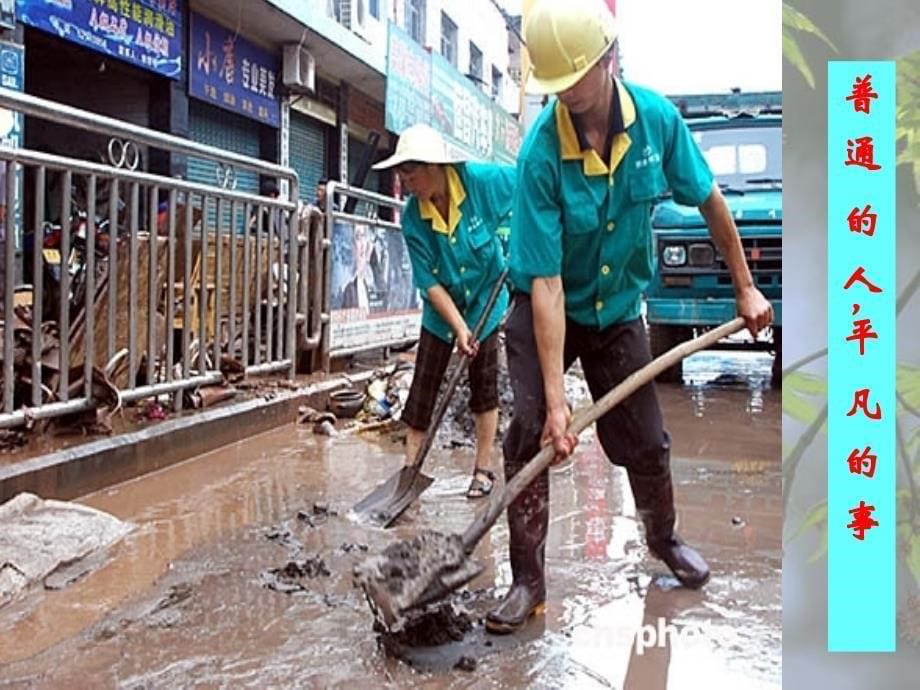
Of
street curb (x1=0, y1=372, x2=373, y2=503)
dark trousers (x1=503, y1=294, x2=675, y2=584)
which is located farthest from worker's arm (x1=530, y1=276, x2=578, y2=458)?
street curb (x1=0, y1=372, x2=373, y2=503)

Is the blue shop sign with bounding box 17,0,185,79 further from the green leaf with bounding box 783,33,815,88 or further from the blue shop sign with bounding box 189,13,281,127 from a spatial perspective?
the green leaf with bounding box 783,33,815,88

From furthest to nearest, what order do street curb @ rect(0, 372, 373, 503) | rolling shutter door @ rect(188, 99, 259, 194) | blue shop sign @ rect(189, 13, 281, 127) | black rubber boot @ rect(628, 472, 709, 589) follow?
rolling shutter door @ rect(188, 99, 259, 194) < blue shop sign @ rect(189, 13, 281, 127) < street curb @ rect(0, 372, 373, 503) < black rubber boot @ rect(628, 472, 709, 589)

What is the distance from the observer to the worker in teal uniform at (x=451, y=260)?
13.7 feet

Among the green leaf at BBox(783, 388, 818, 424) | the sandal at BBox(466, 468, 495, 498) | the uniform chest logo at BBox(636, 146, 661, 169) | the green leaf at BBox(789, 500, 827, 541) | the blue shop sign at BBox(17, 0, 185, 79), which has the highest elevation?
the blue shop sign at BBox(17, 0, 185, 79)

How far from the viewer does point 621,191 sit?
2.84m

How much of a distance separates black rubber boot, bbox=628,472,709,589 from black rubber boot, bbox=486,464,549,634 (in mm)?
343

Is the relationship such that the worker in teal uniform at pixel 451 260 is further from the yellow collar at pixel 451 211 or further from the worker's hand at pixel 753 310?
the worker's hand at pixel 753 310

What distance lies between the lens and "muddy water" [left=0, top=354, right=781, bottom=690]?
2.53m

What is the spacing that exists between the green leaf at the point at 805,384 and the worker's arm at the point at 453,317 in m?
2.51

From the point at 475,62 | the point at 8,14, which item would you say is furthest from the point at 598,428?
the point at 475,62

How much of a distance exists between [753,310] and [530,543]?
908 millimetres

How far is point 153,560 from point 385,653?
113 centimetres

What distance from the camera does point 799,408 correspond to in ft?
5.60

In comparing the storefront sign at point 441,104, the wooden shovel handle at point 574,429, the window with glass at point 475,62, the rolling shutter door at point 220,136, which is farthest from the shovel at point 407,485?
the window with glass at point 475,62
